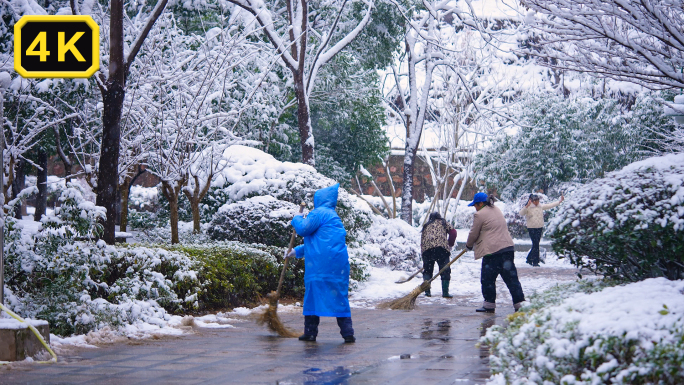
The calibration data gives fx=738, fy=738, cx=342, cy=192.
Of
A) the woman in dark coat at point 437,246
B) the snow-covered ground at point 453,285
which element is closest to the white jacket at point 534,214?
the snow-covered ground at point 453,285

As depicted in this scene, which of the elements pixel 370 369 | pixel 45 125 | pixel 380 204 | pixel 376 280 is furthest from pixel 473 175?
pixel 370 369

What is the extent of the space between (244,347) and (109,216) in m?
2.83

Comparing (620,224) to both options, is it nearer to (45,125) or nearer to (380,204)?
(45,125)

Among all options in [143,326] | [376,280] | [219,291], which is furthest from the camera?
[376,280]

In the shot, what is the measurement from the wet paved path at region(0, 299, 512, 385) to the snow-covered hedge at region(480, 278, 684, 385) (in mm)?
954

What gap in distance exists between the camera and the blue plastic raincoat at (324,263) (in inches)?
288

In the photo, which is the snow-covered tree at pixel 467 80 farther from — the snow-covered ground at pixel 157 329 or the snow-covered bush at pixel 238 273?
the snow-covered ground at pixel 157 329

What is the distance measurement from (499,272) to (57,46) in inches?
247

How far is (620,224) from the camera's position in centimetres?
524

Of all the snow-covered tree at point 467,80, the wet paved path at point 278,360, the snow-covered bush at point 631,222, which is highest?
the snow-covered tree at point 467,80

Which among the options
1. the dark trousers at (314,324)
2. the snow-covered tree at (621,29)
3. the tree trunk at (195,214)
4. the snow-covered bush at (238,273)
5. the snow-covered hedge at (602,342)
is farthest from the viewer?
the tree trunk at (195,214)

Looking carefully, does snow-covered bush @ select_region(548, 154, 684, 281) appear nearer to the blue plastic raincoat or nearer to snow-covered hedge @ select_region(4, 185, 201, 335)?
the blue plastic raincoat

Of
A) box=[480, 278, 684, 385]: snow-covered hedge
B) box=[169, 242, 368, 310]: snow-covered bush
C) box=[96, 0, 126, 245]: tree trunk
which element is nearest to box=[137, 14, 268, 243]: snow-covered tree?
box=[169, 242, 368, 310]: snow-covered bush

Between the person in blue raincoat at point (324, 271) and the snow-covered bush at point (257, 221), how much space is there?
4639 millimetres
